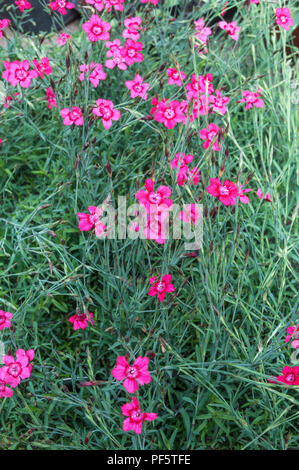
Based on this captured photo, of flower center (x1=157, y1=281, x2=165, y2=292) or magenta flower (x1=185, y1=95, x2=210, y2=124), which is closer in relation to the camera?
magenta flower (x1=185, y1=95, x2=210, y2=124)

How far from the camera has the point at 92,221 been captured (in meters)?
1.45

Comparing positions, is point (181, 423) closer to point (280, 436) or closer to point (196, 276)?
point (280, 436)

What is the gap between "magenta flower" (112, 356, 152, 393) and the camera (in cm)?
130

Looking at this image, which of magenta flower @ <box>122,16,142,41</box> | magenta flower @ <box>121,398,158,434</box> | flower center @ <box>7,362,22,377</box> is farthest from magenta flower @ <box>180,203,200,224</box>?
magenta flower @ <box>122,16,142,41</box>

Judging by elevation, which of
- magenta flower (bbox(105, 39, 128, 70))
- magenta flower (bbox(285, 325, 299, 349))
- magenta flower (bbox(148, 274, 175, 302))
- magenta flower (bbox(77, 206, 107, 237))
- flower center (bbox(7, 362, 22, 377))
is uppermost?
magenta flower (bbox(105, 39, 128, 70))

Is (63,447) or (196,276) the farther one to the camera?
(196,276)

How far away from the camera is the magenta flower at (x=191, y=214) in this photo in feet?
4.23

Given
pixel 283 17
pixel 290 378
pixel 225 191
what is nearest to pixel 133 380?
pixel 290 378

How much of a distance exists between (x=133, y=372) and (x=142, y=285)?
410mm

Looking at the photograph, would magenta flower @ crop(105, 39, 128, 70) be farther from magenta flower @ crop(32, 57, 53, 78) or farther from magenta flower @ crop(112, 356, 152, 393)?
magenta flower @ crop(112, 356, 152, 393)

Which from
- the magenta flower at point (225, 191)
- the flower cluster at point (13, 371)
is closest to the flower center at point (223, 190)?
the magenta flower at point (225, 191)

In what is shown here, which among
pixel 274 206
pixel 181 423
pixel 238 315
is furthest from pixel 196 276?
pixel 181 423
